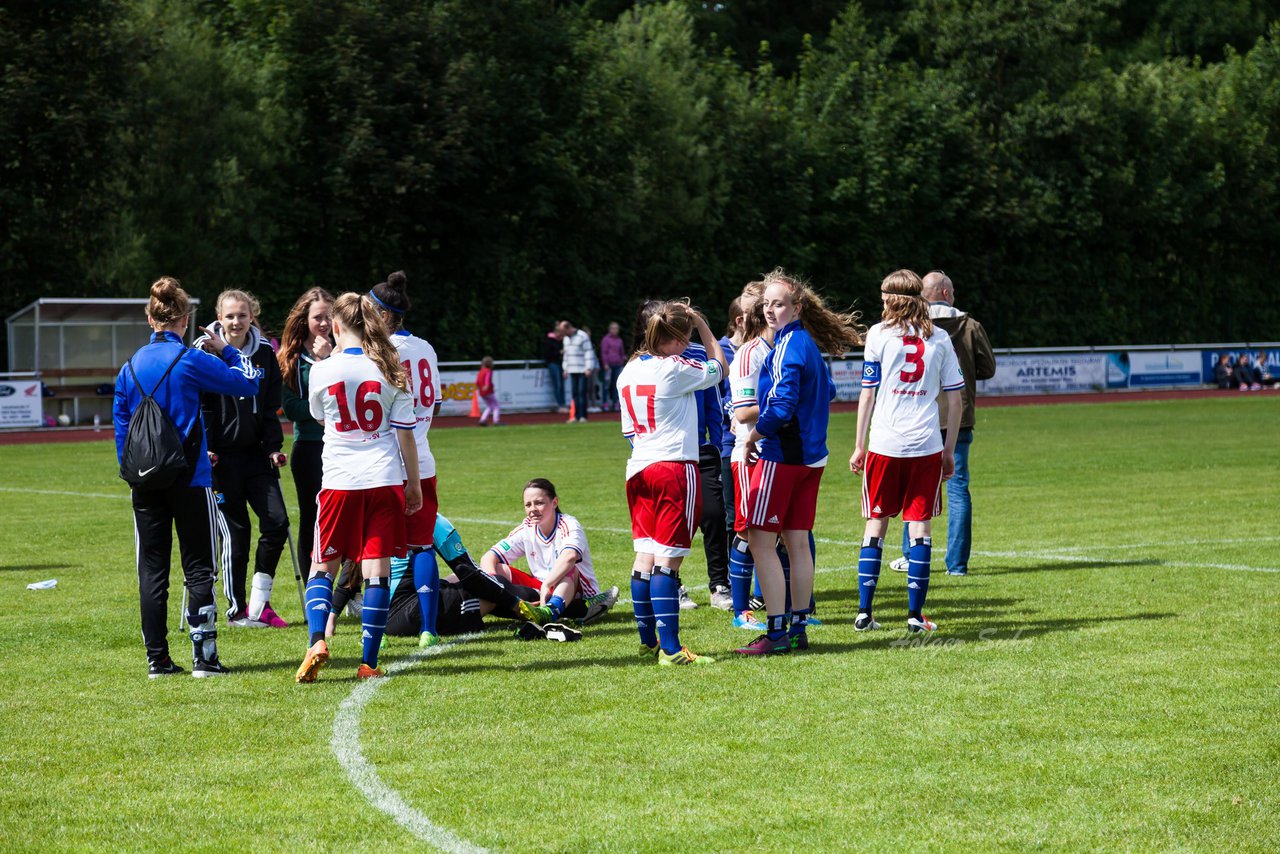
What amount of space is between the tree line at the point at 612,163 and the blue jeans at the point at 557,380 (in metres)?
3.80

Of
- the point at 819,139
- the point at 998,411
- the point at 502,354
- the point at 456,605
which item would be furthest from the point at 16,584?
the point at 819,139

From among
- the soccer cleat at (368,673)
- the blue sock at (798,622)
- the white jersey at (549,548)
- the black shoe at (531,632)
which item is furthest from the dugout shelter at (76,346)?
the blue sock at (798,622)

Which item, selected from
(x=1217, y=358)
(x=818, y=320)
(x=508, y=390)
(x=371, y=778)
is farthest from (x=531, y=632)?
(x=1217, y=358)

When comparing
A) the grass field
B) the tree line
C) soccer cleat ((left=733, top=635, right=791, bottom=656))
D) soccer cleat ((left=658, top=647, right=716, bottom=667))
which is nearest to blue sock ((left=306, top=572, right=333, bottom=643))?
the grass field

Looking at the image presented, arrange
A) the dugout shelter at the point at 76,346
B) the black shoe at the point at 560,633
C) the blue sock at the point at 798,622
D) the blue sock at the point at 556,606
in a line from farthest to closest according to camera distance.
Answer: the dugout shelter at the point at 76,346 → the blue sock at the point at 556,606 → the black shoe at the point at 560,633 → the blue sock at the point at 798,622

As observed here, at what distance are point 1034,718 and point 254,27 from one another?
36074mm

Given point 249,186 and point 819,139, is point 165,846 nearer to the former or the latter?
point 249,186

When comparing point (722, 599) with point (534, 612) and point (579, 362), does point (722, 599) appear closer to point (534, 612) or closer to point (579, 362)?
point (534, 612)

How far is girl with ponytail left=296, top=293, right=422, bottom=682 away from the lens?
7.26 metres

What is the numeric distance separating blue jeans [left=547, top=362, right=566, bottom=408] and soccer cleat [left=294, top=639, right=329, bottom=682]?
28.0m

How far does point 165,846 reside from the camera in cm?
489

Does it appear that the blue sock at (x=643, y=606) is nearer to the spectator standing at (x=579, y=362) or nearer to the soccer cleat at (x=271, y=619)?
the soccer cleat at (x=271, y=619)

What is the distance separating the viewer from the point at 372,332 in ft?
24.0

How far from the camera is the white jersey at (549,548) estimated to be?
913 cm
